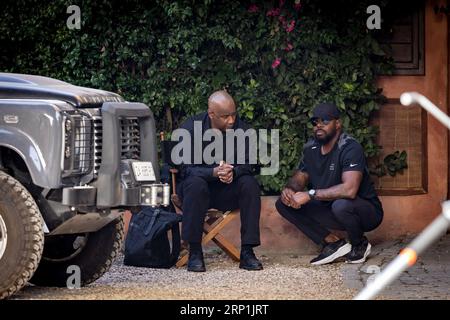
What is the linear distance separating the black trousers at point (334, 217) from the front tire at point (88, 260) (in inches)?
74.8

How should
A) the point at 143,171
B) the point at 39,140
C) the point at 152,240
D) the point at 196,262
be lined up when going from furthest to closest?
1. the point at 152,240
2. the point at 196,262
3. the point at 143,171
4. the point at 39,140

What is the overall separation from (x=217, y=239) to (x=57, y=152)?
2.46 m

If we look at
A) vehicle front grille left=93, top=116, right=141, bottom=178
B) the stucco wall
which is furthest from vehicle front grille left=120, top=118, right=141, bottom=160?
the stucco wall

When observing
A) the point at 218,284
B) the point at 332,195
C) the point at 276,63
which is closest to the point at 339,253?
the point at 332,195

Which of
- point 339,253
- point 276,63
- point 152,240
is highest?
point 276,63

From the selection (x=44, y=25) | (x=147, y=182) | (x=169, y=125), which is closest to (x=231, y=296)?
(x=147, y=182)

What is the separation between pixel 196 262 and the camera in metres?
9.26

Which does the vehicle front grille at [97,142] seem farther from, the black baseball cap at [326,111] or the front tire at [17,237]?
the black baseball cap at [326,111]

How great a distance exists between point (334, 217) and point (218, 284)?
1565mm

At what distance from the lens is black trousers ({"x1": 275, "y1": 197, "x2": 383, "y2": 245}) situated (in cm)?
953

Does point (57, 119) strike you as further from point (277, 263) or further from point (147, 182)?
point (277, 263)

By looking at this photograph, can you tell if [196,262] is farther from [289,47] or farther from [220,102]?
[289,47]

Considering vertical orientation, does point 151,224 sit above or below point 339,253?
above

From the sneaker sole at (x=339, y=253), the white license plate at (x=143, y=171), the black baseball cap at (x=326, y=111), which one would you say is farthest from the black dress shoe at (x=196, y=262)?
the black baseball cap at (x=326, y=111)
